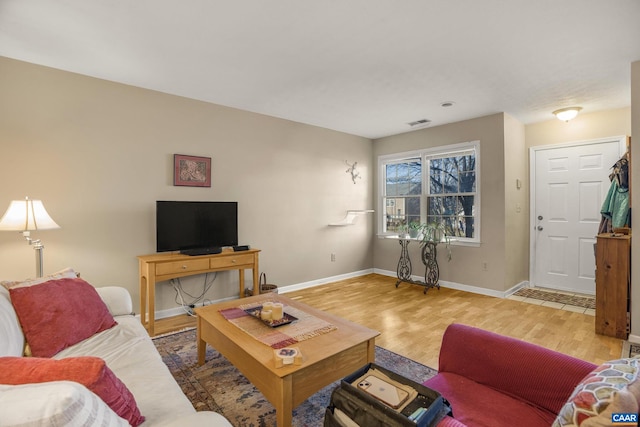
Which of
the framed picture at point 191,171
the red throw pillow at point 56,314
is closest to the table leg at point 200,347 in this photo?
the red throw pillow at point 56,314

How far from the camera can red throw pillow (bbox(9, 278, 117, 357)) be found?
1.67 metres

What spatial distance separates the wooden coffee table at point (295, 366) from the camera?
1.53 meters

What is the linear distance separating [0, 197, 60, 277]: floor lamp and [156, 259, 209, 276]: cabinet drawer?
88 centimetres

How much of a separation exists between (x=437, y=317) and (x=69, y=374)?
3.38m

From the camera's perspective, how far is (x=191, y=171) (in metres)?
3.65

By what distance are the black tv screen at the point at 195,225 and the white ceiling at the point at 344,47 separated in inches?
50.3

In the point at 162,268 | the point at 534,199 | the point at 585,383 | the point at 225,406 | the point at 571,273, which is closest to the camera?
the point at 585,383

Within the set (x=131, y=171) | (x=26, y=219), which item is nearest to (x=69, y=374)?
(x=26, y=219)

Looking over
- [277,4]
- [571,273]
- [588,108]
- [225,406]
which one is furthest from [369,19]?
[571,273]

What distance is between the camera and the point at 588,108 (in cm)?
402

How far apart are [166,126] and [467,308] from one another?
4.11 m

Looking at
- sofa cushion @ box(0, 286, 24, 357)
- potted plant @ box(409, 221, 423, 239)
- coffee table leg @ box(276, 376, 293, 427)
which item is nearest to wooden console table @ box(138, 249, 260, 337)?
sofa cushion @ box(0, 286, 24, 357)

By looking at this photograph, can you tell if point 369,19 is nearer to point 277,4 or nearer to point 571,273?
point 277,4

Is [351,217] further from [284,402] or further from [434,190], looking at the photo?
[284,402]
